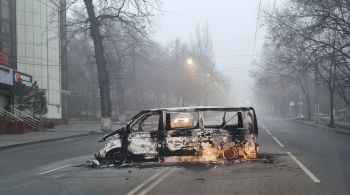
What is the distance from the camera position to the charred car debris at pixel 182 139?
49.8 feet

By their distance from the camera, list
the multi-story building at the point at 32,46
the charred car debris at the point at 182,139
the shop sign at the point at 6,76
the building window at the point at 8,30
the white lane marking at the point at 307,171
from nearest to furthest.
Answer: the white lane marking at the point at 307,171 → the charred car debris at the point at 182,139 → the shop sign at the point at 6,76 → the building window at the point at 8,30 → the multi-story building at the point at 32,46

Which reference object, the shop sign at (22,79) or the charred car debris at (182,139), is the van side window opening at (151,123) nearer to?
the charred car debris at (182,139)

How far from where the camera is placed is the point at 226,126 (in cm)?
1542

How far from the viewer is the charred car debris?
15.2m

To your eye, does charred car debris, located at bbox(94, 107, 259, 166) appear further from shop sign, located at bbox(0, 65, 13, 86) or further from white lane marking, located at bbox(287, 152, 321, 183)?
shop sign, located at bbox(0, 65, 13, 86)

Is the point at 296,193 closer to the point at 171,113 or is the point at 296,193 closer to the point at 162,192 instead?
the point at 162,192

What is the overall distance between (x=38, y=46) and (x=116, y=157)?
40078 millimetres

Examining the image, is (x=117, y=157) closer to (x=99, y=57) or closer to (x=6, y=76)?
(x=99, y=57)

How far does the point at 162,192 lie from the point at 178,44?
296 feet

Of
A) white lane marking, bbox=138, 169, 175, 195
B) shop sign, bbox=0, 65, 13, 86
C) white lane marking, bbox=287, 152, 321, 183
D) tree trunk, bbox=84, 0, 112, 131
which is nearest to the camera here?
white lane marking, bbox=138, 169, 175, 195

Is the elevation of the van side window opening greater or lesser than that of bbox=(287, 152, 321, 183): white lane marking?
greater

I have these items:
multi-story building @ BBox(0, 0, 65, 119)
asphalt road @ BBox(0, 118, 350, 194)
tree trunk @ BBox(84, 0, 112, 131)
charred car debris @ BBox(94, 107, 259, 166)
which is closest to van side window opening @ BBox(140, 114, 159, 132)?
charred car debris @ BBox(94, 107, 259, 166)

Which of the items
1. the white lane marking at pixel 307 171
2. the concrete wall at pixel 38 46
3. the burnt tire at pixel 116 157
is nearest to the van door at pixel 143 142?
the burnt tire at pixel 116 157

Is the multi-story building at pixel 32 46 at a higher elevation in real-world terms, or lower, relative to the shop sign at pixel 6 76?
higher
